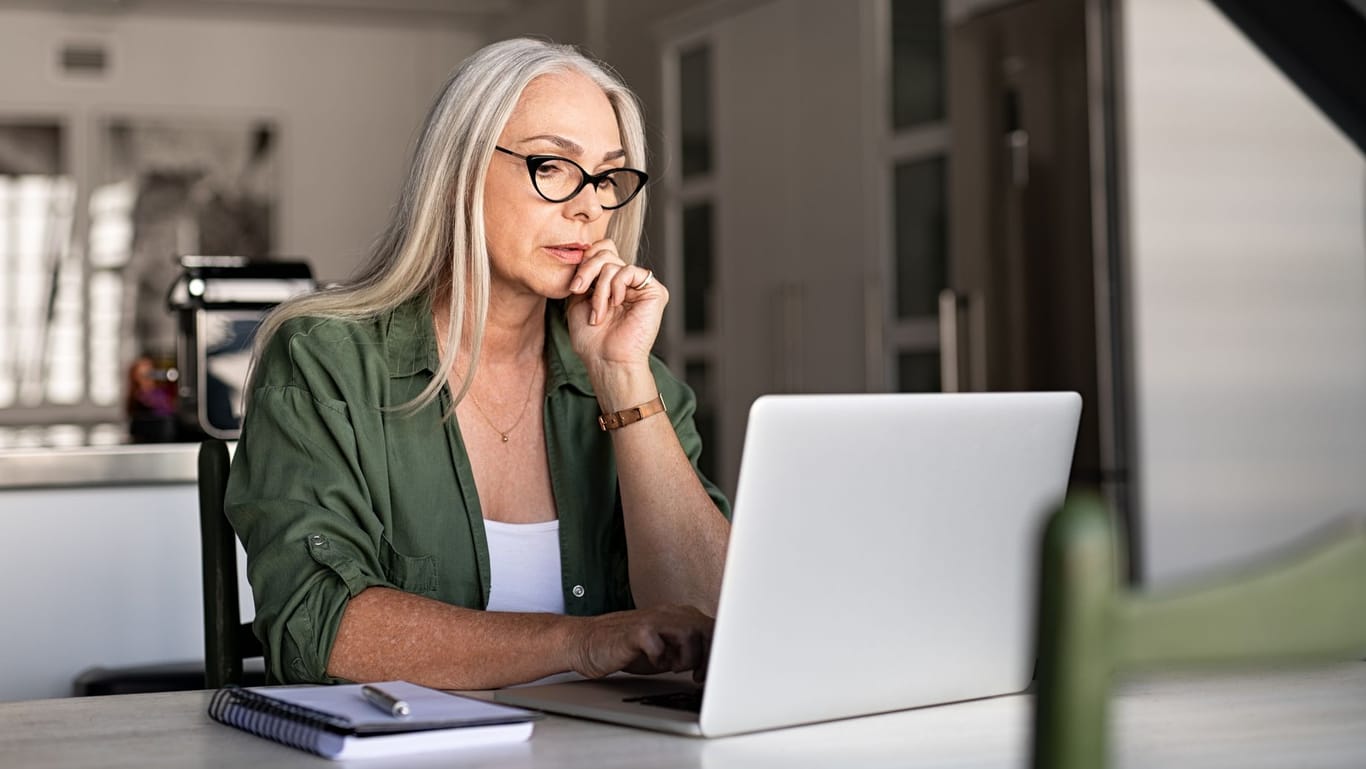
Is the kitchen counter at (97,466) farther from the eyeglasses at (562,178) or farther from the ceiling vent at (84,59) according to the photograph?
the ceiling vent at (84,59)

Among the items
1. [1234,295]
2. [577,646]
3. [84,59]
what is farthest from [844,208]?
[84,59]

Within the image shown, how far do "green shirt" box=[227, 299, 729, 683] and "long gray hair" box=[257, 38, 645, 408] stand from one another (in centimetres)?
3

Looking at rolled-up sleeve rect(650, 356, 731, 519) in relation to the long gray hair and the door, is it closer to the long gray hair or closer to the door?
the long gray hair

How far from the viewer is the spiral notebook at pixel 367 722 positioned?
938 mm

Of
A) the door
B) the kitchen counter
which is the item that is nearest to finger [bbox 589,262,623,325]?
the kitchen counter

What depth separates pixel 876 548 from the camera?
100 centimetres

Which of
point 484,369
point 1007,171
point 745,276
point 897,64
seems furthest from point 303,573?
point 745,276

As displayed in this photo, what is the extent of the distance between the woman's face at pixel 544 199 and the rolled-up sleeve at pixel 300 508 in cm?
23

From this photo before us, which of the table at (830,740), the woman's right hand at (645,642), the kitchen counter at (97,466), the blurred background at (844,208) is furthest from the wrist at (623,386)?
the kitchen counter at (97,466)

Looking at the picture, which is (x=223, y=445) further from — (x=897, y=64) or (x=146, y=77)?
(x=146, y=77)

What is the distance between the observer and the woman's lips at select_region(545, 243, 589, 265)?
5.35ft

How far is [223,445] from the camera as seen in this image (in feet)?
5.03

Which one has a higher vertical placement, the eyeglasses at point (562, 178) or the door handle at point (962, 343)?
the eyeglasses at point (562, 178)

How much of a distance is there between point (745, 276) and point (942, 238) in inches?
42.4
